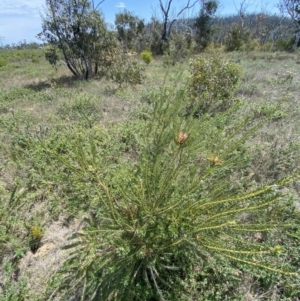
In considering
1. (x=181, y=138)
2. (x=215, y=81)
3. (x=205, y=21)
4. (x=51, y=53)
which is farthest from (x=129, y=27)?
(x=181, y=138)

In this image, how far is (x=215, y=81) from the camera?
3836 millimetres

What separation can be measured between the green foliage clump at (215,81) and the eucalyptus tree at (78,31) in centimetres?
565

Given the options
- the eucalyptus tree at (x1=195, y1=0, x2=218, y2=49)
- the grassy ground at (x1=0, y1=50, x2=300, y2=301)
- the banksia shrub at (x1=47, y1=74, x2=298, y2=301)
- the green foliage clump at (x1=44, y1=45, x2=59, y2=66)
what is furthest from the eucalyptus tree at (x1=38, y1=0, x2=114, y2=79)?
the eucalyptus tree at (x1=195, y1=0, x2=218, y2=49)

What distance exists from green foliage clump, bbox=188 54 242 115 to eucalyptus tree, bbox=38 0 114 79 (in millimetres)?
5649

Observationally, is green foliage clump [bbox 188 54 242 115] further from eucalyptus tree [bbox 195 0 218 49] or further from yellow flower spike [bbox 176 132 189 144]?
eucalyptus tree [bbox 195 0 218 49]

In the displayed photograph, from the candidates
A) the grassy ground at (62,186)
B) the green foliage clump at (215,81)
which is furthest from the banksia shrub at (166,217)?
the green foliage clump at (215,81)

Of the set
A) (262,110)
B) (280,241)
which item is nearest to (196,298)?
(280,241)

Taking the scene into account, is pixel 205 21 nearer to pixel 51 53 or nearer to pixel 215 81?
pixel 51 53

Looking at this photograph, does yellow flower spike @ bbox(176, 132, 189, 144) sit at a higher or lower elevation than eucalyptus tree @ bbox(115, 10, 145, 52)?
lower

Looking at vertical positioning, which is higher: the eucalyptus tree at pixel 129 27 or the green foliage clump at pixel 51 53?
the eucalyptus tree at pixel 129 27

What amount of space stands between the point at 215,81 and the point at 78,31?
643cm

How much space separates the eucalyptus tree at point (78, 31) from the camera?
787 cm

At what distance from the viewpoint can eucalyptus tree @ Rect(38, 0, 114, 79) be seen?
787 centimetres

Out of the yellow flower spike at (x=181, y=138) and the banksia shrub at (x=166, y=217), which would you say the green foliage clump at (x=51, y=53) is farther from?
the yellow flower spike at (x=181, y=138)
